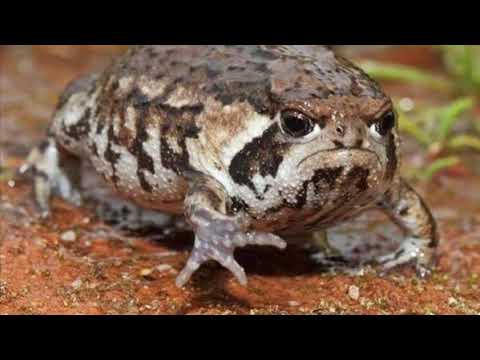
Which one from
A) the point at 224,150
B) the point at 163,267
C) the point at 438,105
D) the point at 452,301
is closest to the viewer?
the point at 224,150

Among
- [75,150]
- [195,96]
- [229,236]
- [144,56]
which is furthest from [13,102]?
[229,236]

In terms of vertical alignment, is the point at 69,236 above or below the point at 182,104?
below

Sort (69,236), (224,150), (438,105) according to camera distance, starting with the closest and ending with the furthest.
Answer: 1. (224,150)
2. (69,236)
3. (438,105)

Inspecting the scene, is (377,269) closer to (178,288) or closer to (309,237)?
(309,237)

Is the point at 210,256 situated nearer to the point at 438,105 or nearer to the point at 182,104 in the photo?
the point at 182,104

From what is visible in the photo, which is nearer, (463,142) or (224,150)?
(224,150)

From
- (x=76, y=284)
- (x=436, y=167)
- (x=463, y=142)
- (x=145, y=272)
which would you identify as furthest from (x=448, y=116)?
(x=76, y=284)
